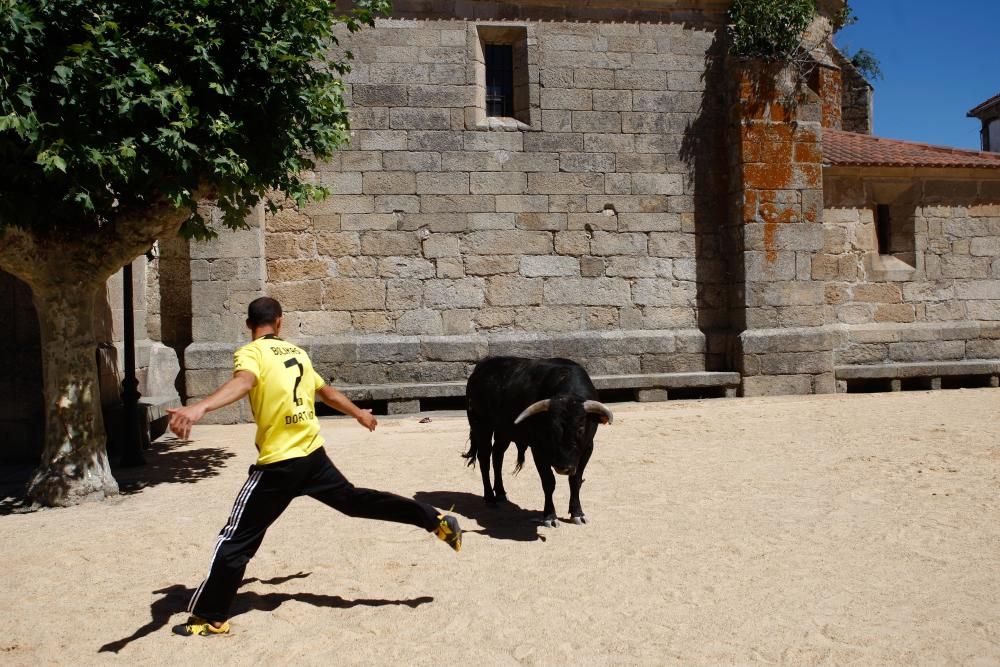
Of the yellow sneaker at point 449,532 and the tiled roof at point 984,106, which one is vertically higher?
the tiled roof at point 984,106

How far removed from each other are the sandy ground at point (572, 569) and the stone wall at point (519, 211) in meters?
3.53

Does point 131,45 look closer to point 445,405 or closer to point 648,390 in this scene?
point 445,405

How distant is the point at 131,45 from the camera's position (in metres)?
5.78

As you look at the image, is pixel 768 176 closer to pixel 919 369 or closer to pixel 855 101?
pixel 919 369

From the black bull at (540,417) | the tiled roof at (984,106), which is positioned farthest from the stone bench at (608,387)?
the tiled roof at (984,106)

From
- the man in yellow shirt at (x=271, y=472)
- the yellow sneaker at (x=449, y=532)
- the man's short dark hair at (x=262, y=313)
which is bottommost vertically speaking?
the yellow sneaker at (x=449, y=532)

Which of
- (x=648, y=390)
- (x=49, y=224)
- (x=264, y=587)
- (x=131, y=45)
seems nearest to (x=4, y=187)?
(x=49, y=224)

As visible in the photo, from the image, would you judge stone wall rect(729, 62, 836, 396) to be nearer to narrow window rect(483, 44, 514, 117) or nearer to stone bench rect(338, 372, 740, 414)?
stone bench rect(338, 372, 740, 414)

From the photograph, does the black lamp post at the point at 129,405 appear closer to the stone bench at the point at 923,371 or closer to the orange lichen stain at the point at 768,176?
the orange lichen stain at the point at 768,176

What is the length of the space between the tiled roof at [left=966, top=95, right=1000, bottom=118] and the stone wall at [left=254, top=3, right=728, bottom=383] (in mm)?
23602

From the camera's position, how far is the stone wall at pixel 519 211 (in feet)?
36.6

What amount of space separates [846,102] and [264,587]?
55.6ft

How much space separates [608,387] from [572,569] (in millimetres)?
6575

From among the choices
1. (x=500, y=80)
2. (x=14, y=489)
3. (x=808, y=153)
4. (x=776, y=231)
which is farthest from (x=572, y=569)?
(x=808, y=153)
